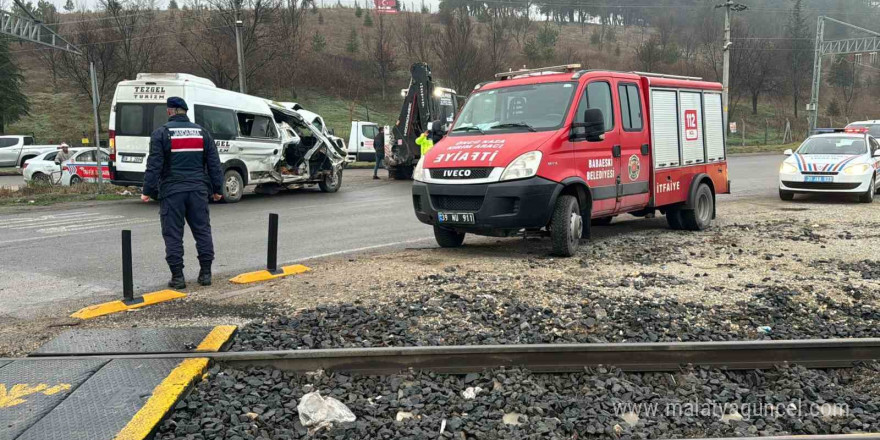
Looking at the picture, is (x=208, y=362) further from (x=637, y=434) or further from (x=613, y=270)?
(x=613, y=270)

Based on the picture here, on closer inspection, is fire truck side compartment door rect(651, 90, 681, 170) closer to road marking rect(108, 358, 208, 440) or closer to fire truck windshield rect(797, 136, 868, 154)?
road marking rect(108, 358, 208, 440)

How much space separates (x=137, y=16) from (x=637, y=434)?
50.1 metres

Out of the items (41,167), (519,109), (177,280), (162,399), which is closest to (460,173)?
(519,109)

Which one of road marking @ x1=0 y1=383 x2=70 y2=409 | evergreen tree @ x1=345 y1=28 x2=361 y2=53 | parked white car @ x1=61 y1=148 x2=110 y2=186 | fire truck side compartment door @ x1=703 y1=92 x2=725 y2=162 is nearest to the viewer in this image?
road marking @ x1=0 y1=383 x2=70 y2=409

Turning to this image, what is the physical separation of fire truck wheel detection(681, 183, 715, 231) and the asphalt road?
4093 mm

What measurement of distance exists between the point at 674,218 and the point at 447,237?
404cm

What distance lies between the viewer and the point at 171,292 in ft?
21.5

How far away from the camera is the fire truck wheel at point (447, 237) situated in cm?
903

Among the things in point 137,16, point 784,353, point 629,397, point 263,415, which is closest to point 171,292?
point 263,415

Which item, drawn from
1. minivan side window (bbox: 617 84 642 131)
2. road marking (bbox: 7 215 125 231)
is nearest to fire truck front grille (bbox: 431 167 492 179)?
minivan side window (bbox: 617 84 642 131)

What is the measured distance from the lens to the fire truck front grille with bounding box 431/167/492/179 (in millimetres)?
7770

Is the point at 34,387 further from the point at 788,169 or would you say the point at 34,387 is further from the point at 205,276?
the point at 788,169

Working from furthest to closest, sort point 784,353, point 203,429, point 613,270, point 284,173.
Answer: point 284,173 < point 613,270 < point 784,353 < point 203,429

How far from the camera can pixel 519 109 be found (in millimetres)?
8594
